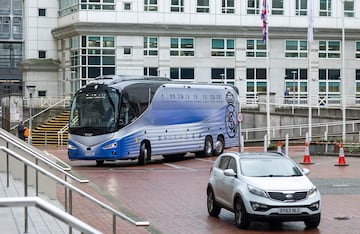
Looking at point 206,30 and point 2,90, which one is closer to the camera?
point 206,30

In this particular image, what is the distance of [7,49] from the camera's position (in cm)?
9438

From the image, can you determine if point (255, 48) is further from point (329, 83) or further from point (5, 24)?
point (5, 24)

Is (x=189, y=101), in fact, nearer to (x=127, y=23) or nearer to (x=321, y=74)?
(x=127, y=23)

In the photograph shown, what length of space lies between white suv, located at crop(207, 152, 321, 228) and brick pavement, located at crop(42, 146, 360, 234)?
1.25 ft

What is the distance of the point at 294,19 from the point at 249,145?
62.6 feet

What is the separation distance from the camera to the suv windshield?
16125mm

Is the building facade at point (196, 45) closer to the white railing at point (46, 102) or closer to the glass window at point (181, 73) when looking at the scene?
the glass window at point (181, 73)

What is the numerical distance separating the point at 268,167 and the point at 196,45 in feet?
158

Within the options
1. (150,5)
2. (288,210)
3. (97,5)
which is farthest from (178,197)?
(150,5)

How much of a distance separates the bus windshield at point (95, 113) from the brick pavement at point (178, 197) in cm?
171

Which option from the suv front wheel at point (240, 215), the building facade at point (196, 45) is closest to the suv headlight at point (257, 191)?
the suv front wheel at point (240, 215)

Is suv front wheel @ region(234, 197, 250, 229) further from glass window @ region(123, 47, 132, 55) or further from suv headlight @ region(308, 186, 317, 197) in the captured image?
glass window @ region(123, 47, 132, 55)

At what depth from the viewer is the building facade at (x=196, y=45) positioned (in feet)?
203

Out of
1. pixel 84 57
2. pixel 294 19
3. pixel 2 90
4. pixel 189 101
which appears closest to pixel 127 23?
pixel 84 57
